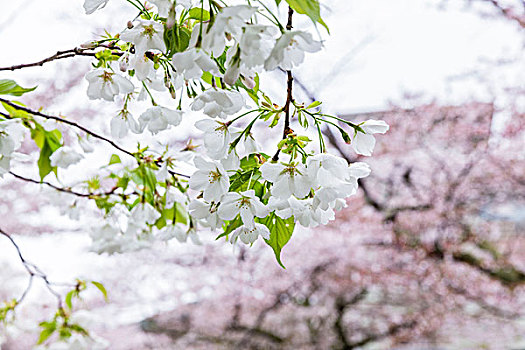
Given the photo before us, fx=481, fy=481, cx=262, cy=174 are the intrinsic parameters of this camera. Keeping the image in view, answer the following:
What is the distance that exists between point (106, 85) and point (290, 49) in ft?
0.85

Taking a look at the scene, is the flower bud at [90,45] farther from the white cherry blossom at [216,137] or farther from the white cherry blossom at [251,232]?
the white cherry blossom at [251,232]

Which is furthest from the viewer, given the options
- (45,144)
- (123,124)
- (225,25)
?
(45,144)

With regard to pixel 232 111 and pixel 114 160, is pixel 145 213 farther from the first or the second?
pixel 232 111

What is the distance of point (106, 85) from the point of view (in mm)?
546

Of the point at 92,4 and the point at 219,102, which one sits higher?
the point at 92,4

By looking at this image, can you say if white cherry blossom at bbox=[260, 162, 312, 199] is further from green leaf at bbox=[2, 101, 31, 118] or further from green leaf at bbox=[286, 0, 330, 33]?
green leaf at bbox=[2, 101, 31, 118]

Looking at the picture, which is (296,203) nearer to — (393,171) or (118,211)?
(118,211)

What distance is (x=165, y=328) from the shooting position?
425cm

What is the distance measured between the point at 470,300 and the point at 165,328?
8.28 ft

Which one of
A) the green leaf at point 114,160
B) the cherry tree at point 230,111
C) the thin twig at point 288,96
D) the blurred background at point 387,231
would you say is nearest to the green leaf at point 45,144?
the cherry tree at point 230,111

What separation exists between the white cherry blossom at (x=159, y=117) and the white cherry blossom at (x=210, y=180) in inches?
4.4

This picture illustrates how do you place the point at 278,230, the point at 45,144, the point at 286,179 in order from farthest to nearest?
1. the point at 45,144
2. the point at 278,230
3. the point at 286,179

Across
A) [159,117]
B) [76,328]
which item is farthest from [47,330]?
[159,117]

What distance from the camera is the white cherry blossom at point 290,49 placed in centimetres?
36
